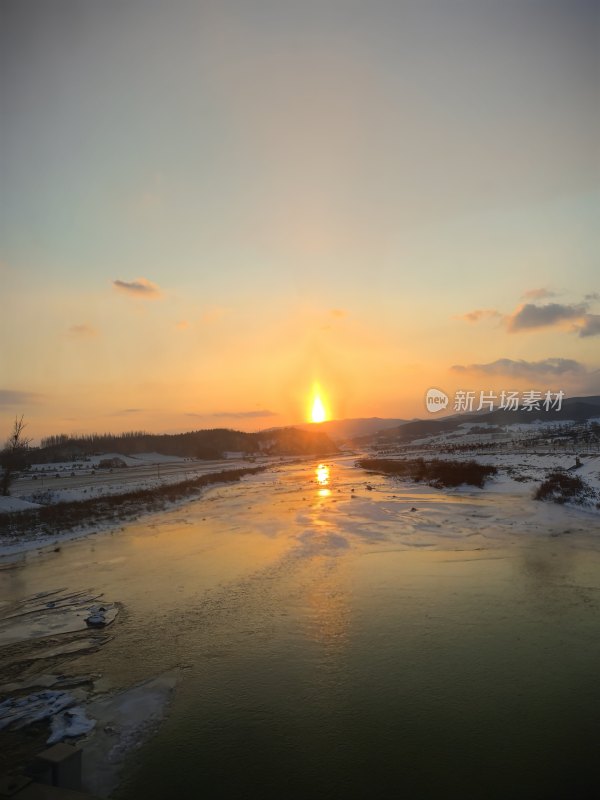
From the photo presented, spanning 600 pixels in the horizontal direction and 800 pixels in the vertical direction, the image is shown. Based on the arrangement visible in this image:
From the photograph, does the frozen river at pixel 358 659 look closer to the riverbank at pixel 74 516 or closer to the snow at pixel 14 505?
the riverbank at pixel 74 516

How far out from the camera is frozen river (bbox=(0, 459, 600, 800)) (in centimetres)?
652

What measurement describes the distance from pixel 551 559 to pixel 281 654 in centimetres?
1131

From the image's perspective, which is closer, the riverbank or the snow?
the riverbank

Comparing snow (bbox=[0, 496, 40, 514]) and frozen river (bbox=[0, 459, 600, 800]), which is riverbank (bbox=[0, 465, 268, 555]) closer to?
snow (bbox=[0, 496, 40, 514])

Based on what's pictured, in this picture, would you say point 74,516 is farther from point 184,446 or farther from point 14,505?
point 184,446

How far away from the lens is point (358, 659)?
9.73m

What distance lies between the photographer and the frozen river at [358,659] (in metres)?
6.52

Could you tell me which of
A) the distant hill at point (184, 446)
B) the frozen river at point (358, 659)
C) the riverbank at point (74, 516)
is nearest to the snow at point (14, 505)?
the riverbank at point (74, 516)

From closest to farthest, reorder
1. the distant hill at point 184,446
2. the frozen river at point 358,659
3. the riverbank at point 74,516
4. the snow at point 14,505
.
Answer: the frozen river at point 358,659
the riverbank at point 74,516
the snow at point 14,505
the distant hill at point 184,446

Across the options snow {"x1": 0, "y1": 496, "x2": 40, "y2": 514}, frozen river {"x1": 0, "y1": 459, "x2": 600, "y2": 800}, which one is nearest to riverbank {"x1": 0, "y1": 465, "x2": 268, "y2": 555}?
snow {"x1": 0, "y1": 496, "x2": 40, "y2": 514}

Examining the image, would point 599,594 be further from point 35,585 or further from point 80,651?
point 35,585

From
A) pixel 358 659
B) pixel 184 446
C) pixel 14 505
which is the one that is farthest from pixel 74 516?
pixel 184 446

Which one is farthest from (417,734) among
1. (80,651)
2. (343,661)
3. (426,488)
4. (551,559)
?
(426,488)

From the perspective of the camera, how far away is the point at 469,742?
7.05m
